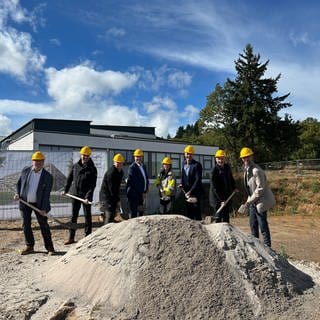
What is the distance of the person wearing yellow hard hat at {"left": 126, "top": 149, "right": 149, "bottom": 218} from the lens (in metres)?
7.81

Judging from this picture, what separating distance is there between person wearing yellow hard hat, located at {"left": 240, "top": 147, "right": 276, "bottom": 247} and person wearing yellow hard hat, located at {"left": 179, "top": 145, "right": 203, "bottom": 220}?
3.21 ft

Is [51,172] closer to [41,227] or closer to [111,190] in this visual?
[111,190]

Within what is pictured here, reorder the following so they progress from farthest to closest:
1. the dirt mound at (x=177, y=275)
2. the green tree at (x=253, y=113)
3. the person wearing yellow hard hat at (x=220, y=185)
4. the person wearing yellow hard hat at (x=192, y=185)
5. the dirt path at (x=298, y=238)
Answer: the green tree at (x=253, y=113) → the dirt path at (x=298, y=238) → the person wearing yellow hard hat at (x=192, y=185) → the person wearing yellow hard hat at (x=220, y=185) → the dirt mound at (x=177, y=275)

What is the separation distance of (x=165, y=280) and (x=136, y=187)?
326 cm

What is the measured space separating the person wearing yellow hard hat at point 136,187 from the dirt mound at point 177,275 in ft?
6.69

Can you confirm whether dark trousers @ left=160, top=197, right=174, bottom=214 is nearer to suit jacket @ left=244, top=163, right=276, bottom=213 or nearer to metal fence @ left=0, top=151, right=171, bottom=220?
suit jacket @ left=244, top=163, right=276, bottom=213

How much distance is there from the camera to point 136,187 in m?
7.84

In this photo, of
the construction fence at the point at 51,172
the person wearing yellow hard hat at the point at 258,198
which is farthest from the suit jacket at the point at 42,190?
the construction fence at the point at 51,172

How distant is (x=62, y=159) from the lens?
42.4ft

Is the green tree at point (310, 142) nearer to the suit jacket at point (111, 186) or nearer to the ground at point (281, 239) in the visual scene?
the ground at point (281, 239)

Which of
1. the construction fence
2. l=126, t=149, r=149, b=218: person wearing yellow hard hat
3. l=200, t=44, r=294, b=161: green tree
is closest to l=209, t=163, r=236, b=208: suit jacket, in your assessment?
l=126, t=149, r=149, b=218: person wearing yellow hard hat

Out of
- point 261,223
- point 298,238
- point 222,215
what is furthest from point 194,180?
point 298,238

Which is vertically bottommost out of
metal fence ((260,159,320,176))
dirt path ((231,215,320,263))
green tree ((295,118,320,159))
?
dirt path ((231,215,320,263))

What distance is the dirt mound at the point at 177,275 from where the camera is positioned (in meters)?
4.48
